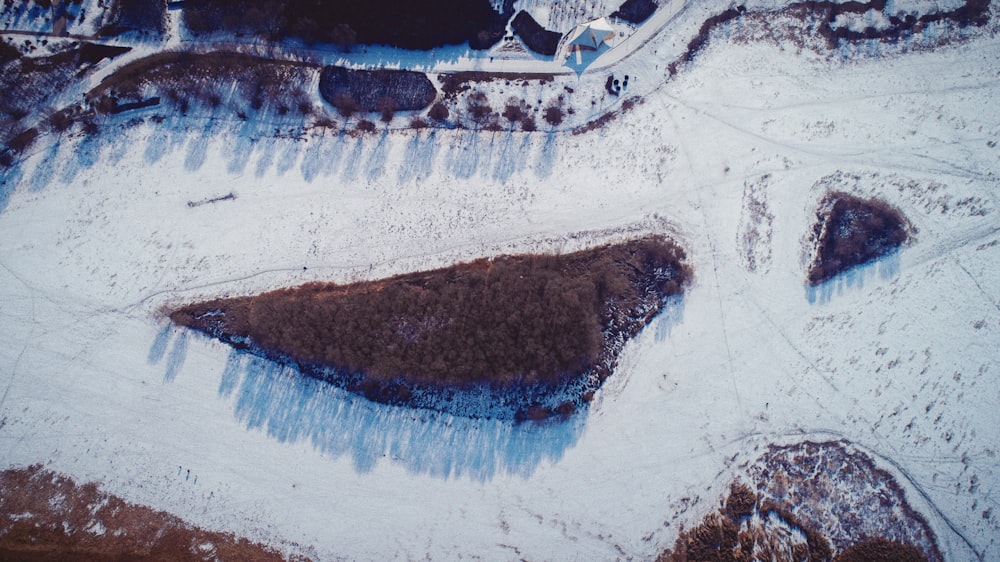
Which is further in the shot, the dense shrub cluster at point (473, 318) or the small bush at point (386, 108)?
the small bush at point (386, 108)

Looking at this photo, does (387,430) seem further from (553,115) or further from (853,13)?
(853,13)

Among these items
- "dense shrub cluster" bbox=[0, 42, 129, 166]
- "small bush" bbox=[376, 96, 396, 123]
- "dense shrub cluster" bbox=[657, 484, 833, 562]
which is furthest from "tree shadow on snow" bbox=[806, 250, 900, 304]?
"dense shrub cluster" bbox=[0, 42, 129, 166]

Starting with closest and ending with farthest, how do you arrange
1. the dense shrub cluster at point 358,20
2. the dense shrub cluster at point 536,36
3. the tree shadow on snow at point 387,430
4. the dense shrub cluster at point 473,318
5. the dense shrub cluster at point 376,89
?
1. the dense shrub cluster at point 473,318
2. the tree shadow on snow at point 387,430
3. the dense shrub cluster at point 358,20
4. the dense shrub cluster at point 376,89
5. the dense shrub cluster at point 536,36

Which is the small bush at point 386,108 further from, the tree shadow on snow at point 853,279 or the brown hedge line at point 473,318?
the tree shadow on snow at point 853,279

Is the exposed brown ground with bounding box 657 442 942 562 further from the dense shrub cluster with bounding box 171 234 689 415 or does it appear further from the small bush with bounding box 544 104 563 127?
the small bush with bounding box 544 104 563 127

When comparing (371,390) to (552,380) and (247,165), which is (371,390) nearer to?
(552,380)

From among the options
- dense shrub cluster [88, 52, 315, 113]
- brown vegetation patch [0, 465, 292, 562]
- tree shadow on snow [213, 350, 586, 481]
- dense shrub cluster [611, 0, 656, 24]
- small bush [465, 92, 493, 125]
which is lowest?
brown vegetation patch [0, 465, 292, 562]

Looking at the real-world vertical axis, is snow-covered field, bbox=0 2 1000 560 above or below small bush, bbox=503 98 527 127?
below

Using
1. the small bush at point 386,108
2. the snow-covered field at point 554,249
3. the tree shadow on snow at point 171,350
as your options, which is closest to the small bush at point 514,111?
the snow-covered field at point 554,249
